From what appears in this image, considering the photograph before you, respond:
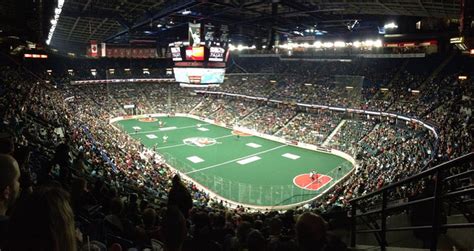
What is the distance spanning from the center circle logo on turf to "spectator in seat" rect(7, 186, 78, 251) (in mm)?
36551

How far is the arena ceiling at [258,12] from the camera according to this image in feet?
54.7

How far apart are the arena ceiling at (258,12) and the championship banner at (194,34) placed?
46 cm

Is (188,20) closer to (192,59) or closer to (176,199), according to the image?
(192,59)

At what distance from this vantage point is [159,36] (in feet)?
102

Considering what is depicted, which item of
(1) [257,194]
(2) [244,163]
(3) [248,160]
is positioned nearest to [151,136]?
(3) [248,160]

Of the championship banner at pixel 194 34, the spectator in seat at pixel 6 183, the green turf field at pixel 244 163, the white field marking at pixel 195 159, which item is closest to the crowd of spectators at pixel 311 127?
the green turf field at pixel 244 163

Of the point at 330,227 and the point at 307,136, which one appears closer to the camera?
the point at 330,227

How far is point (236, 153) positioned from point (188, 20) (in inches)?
664

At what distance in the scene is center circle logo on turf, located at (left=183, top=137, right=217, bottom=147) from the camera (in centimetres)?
3834

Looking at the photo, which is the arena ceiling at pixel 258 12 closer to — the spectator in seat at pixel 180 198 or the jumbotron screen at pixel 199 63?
the jumbotron screen at pixel 199 63

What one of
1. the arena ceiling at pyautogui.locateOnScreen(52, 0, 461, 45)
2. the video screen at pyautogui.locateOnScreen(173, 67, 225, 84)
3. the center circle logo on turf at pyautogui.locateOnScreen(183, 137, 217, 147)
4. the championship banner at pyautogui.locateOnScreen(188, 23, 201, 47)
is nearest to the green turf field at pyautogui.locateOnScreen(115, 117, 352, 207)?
the center circle logo on turf at pyautogui.locateOnScreen(183, 137, 217, 147)

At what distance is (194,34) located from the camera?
21031 mm

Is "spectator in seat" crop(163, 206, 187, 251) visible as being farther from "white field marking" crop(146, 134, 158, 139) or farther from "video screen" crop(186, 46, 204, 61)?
"white field marking" crop(146, 134, 158, 139)

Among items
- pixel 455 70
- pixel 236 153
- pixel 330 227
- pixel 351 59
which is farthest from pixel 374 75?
pixel 330 227
